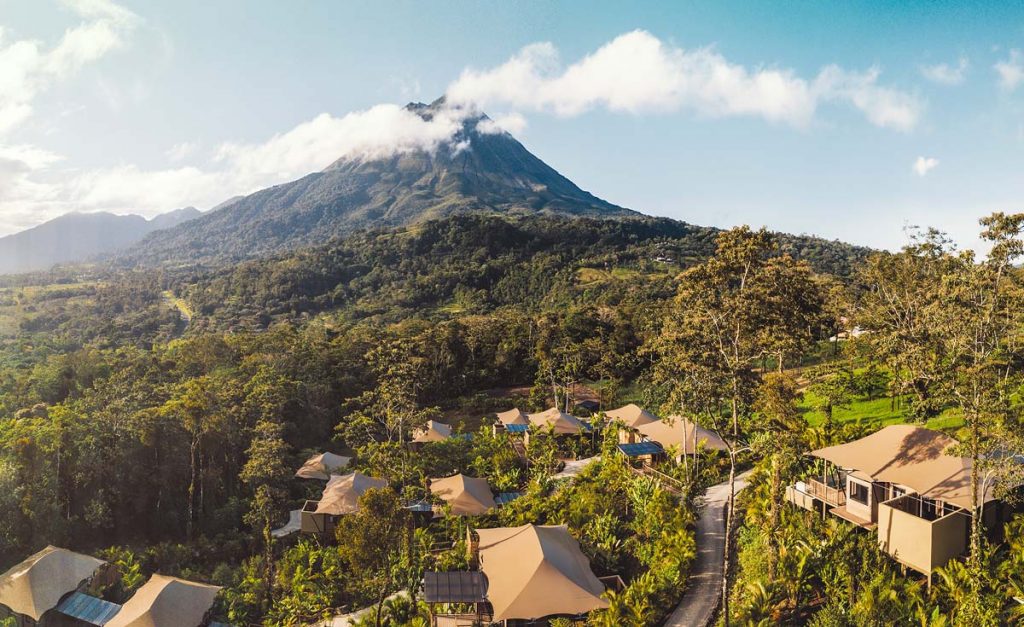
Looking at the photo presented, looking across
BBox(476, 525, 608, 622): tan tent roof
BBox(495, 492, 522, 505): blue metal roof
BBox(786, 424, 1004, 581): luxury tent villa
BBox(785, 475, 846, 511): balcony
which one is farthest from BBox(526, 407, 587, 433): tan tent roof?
BBox(786, 424, 1004, 581): luxury tent villa

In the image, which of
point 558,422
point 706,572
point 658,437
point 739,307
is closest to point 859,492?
point 706,572

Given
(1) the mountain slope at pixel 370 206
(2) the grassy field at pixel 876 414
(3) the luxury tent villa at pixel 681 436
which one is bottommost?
(3) the luxury tent villa at pixel 681 436

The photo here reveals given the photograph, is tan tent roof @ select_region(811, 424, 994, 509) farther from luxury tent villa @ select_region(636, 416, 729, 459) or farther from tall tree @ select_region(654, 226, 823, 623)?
luxury tent villa @ select_region(636, 416, 729, 459)

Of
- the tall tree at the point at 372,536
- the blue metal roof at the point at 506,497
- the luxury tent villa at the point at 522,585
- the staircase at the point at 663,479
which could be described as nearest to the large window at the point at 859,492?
the staircase at the point at 663,479

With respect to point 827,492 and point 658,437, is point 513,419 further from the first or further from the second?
point 827,492

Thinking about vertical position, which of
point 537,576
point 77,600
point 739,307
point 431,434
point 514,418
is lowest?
point 431,434

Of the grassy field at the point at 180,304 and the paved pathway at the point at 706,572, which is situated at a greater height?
the grassy field at the point at 180,304

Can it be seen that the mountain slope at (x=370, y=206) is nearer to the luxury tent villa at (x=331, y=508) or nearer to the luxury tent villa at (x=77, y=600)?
the luxury tent villa at (x=331, y=508)
